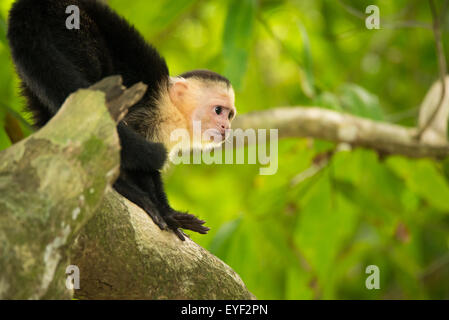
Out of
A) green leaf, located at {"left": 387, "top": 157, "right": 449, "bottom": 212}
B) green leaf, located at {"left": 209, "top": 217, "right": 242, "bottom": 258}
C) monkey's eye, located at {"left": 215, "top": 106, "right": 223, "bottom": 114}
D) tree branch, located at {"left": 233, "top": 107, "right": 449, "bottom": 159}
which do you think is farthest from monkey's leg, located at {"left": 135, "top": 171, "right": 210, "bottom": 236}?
green leaf, located at {"left": 387, "top": 157, "right": 449, "bottom": 212}

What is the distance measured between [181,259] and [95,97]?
723 mm

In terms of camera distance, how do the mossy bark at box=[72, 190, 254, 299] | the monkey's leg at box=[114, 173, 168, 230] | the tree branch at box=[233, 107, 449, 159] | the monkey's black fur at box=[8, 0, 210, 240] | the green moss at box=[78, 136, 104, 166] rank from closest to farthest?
the green moss at box=[78, 136, 104, 166] < the mossy bark at box=[72, 190, 254, 299] < the monkey's black fur at box=[8, 0, 210, 240] < the monkey's leg at box=[114, 173, 168, 230] < the tree branch at box=[233, 107, 449, 159]

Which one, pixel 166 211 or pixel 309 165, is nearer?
pixel 166 211

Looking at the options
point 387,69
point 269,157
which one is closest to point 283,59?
point 387,69

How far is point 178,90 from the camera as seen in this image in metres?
3.28

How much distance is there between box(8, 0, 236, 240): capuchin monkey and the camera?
86.7 inches

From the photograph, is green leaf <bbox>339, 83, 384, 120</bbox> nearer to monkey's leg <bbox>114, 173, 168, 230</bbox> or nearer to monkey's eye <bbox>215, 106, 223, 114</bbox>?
monkey's eye <bbox>215, 106, 223, 114</bbox>

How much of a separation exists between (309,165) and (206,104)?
1695 millimetres

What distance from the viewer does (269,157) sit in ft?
15.4

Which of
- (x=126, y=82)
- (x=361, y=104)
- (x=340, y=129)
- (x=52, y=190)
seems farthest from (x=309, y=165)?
(x=52, y=190)

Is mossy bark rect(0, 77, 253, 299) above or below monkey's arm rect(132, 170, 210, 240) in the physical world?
below

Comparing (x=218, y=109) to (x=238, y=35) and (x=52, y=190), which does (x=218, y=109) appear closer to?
(x=238, y=35)

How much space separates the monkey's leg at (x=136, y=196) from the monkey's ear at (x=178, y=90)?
880 millimetres

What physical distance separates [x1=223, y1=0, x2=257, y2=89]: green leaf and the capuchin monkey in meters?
0.52
